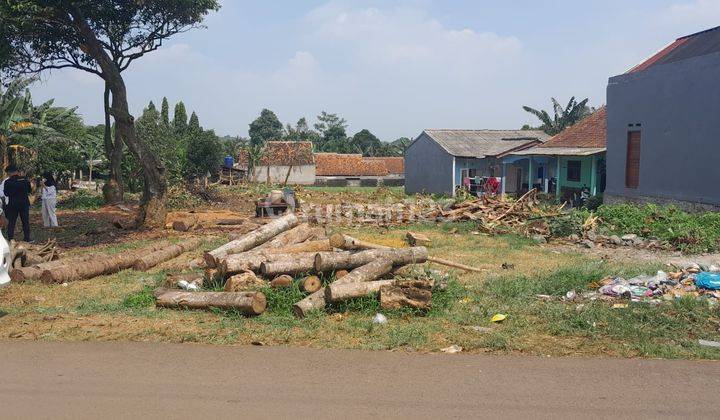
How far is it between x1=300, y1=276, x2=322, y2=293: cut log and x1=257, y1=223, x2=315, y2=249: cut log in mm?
2627

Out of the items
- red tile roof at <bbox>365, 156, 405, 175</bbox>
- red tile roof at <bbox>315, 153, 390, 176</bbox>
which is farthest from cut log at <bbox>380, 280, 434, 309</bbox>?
red tile roof at <bbox>365, 156, 405, 175</bbox>

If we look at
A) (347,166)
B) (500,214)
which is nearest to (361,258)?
(500,214)

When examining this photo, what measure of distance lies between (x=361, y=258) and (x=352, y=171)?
55.7 metres

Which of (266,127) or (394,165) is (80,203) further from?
(266,127)

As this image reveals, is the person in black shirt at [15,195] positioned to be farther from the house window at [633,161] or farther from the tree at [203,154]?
the tree at [203,154]

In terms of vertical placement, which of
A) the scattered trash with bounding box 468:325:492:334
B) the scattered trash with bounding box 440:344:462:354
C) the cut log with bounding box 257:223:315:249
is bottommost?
the scattered trash with bounding box 440:344:462:354

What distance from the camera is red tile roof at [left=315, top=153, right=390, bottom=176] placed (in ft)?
209

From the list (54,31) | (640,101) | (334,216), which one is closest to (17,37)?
(54,31)

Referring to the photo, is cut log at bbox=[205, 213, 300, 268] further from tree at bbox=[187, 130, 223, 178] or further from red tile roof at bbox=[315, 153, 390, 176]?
red tile roof at bbox=[315, 153, 390, 176]

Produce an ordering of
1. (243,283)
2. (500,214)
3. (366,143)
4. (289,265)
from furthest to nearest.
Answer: (366,143), (500,214), (289,265), (243,283)

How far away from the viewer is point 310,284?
8352mm

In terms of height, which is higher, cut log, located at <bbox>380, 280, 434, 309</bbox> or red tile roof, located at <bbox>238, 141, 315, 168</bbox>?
red tile roof, located at <bbox>238, 141, 315, 168</bbox>

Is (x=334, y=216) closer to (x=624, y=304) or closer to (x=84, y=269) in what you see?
(x=84, y=269)

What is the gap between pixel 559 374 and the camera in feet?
18.2
